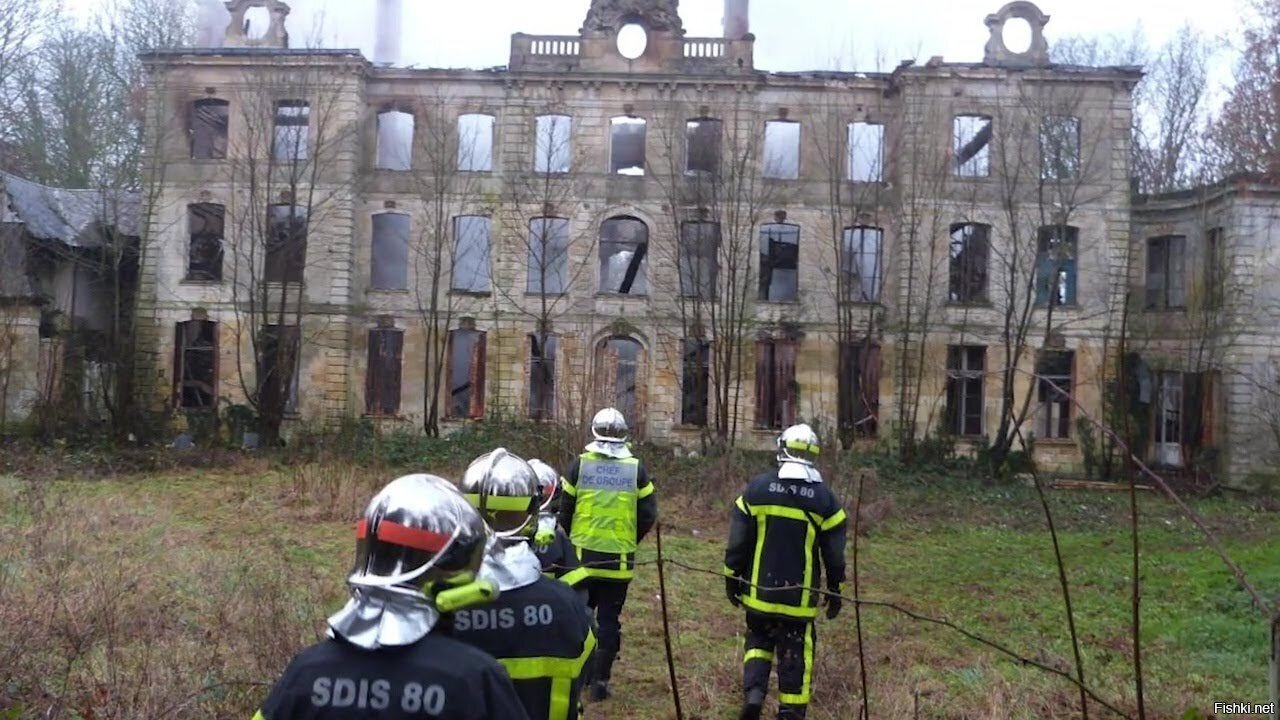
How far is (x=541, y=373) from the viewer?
26.8 metres

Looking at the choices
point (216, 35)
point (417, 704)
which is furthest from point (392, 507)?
point (216, 35)

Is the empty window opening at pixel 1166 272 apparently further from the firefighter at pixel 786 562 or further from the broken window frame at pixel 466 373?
the firefighter at pixel 786 562

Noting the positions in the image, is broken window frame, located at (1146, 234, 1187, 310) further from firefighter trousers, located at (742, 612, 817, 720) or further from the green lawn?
firefighter trousers, located at (742, 612, 817, 720)

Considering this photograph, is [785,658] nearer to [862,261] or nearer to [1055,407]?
[862,261]

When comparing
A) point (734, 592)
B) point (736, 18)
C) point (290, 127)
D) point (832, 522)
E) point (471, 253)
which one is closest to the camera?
point (832, 522)

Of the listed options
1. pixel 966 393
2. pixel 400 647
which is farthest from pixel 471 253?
pixel 400 647

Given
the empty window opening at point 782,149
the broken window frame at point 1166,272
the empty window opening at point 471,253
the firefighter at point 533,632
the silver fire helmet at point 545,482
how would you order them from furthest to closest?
the empty window opening at point 471,253 → the broken window frame at point 1166,272 → the empty window opening at point 782,149 → the silver fire helmet at point 545,482 → the firefighter at point 533,632

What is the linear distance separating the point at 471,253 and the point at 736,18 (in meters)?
10.4

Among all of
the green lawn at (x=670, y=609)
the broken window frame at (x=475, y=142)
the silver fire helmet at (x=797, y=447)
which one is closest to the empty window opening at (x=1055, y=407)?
→ the green lawn at (x=670, y=609)

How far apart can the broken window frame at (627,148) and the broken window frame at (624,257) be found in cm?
129

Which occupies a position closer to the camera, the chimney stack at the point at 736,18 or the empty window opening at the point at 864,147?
the empty window opening at the point at 864,147

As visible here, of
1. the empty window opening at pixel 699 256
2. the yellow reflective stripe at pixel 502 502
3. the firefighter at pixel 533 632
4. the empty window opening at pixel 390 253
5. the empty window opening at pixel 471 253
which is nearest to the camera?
the firefighter at pixel 533 632

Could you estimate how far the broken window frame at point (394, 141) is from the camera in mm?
27672

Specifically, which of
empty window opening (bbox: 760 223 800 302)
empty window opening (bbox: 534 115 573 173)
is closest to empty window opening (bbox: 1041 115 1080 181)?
empty window opening (bbox: 760 223 800 302)
